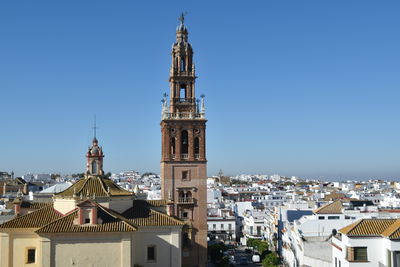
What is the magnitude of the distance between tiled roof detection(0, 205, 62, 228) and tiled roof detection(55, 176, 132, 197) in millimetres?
1183

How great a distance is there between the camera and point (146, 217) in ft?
103

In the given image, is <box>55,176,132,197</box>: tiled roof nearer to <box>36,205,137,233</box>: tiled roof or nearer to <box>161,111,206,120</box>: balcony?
<box>36,205,137,233</box>: tiled roof

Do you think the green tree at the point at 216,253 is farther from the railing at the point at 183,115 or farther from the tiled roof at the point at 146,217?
Answer: the tiled roof at the point at 146,217

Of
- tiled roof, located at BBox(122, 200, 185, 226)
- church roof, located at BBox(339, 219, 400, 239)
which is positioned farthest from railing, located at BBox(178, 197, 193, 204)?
church roof, located at BBox(339, 219, 400, 239)

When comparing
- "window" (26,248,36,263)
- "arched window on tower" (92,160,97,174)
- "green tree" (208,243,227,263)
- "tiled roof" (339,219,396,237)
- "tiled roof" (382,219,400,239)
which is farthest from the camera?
"green tree" (208,243,227,263)

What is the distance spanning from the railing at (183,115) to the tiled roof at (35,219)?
14.7m

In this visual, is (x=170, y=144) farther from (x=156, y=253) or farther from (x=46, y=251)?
(x=46, y=251)

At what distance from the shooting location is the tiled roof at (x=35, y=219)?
2892 centimetres

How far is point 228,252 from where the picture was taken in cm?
6303

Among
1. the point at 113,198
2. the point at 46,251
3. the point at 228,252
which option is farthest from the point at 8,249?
the point at 228,252

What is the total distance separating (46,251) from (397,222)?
17.3m

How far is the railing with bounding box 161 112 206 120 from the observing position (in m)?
43.3

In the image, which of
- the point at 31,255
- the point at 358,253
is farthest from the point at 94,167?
the point at 358,253

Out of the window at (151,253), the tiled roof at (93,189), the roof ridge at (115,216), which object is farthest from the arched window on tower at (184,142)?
the roof ridge at (115,216)
